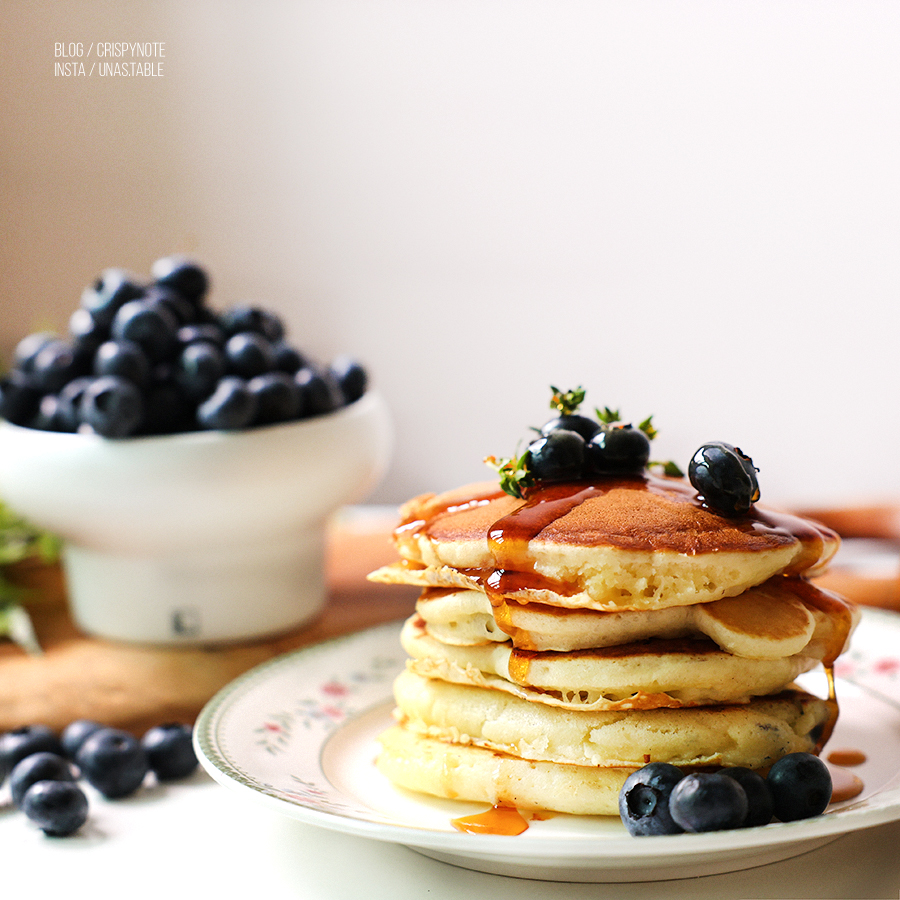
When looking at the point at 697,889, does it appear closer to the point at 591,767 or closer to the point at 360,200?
the point at 591,767

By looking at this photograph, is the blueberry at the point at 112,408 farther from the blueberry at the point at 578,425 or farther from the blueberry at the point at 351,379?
the blueberry at the point at 578,425

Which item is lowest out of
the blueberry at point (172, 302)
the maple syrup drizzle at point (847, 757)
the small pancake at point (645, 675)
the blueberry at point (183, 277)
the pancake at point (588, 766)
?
the maple syrup drizzle at point (847, 757)

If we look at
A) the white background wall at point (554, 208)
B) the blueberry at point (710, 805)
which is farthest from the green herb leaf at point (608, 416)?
the white background wall at point (554, 208)

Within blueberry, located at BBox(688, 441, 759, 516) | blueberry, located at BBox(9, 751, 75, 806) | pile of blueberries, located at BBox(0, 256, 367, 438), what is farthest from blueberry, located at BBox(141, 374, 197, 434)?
blueberry, located at BBox(688, 441, 759, 516)

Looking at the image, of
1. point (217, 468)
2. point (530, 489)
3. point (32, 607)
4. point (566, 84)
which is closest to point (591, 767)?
point (530, 489)

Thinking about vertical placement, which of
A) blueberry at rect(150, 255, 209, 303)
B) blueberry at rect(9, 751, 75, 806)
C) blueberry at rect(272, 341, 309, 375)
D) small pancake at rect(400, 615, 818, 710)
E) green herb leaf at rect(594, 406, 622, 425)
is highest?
blueberry at rect(150, 255, 209, 303)

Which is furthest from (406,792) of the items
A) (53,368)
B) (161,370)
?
(53,368)

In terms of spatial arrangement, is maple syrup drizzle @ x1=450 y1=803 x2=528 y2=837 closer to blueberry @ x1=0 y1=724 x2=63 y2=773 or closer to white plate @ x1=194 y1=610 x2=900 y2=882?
white plate @ x1=194 y1=610 x2=900 y2=882
